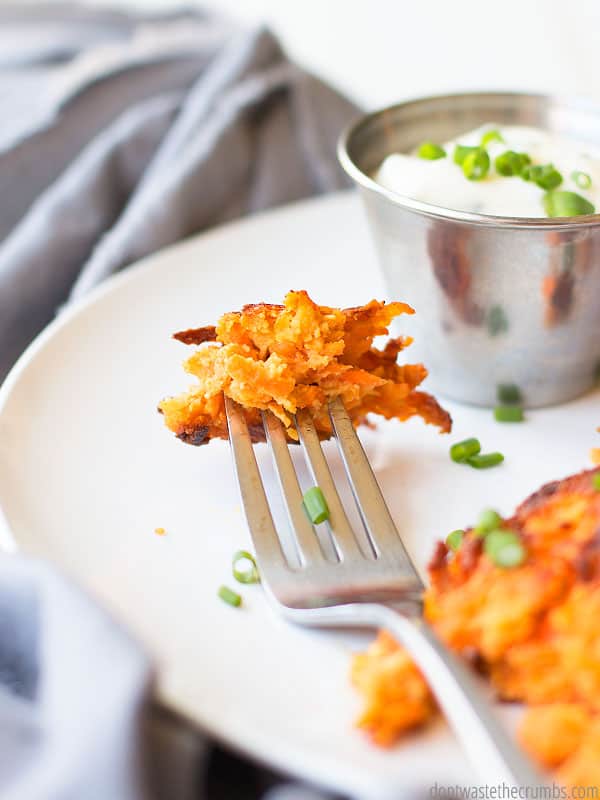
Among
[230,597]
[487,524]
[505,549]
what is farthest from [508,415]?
[230,597]

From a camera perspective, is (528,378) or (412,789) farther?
(528,378)

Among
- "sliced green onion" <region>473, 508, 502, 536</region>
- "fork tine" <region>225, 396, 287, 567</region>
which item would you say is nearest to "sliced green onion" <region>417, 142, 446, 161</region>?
"fork tine" <region>225, 396, 287, 567</region>

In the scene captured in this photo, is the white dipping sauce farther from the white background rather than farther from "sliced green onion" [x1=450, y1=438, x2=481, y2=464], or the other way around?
the white background

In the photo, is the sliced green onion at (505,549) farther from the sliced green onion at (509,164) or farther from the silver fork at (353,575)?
the sliced green onion at (509,164)

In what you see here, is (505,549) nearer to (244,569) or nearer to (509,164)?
(244,569)

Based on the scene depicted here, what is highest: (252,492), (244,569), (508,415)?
(252,492)

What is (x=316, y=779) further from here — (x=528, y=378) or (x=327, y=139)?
(x=327, y=139)

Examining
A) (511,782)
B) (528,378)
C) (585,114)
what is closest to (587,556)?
(511,782)
